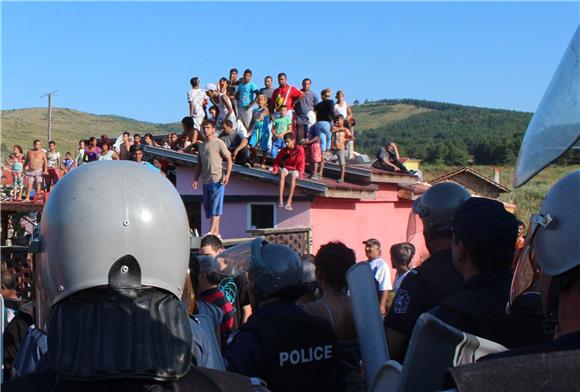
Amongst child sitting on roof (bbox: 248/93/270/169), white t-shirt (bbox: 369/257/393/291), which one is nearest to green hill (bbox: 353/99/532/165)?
child sitting on roof (bbox: 248/93/270/169)

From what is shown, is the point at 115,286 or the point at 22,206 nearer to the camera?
the point at 115,286

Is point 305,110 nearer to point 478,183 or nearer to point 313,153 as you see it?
point 313,153

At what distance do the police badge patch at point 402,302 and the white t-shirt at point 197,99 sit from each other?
16.5 metres

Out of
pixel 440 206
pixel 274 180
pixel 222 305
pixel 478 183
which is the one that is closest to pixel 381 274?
pixel 222 305

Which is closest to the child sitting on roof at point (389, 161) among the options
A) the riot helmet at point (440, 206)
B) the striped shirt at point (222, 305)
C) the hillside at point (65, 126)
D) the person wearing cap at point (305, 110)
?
the person wearing cap at point (305, 110)

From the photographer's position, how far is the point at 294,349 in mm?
3912

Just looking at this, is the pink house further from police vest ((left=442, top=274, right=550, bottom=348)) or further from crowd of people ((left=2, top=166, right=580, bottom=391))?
police vest ((left=442, top=274, right=550, bottom=348))

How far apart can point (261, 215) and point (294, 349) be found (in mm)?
17372

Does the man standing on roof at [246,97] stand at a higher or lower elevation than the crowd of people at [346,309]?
higher

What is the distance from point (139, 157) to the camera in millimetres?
15883

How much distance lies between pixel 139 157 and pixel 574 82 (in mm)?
14812

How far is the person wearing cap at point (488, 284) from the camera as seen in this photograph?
314cm

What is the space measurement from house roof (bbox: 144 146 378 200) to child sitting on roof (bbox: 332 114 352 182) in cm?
57

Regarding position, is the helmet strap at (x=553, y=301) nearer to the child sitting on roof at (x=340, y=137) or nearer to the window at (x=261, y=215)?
the child sitting on roof at (x=340, y=137)
